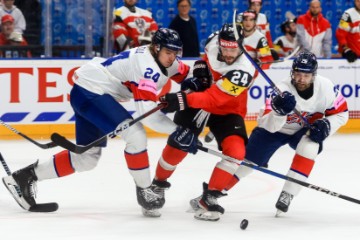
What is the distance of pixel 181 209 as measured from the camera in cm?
530

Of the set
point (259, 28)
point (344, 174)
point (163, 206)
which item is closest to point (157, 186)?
point (163, 206)

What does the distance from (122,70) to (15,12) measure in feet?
11.8

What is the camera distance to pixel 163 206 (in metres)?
5.31

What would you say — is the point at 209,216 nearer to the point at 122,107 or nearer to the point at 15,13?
the point at 122,107

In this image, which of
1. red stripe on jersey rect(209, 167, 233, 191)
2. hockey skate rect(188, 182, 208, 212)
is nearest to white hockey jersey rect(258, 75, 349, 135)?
red stripe on jersey rect(209, 167, 233, 191)

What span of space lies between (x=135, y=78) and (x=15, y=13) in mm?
3751

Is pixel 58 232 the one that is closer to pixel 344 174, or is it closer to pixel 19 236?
pixel 19 236

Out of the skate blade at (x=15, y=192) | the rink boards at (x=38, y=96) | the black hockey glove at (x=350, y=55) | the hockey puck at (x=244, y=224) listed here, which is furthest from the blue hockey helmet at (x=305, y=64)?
the black hockey glove at (x=350, y=55)

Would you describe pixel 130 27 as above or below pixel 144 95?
below

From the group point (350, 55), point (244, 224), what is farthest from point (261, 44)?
point (244, 224)

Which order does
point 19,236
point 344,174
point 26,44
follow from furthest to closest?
point 26,44, point 344,174, point 19,236

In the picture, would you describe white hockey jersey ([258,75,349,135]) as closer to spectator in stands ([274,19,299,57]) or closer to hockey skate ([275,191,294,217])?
hockey skate ([275,191,294,217])

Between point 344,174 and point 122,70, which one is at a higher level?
point 122,70

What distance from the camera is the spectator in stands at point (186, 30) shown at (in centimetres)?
878
